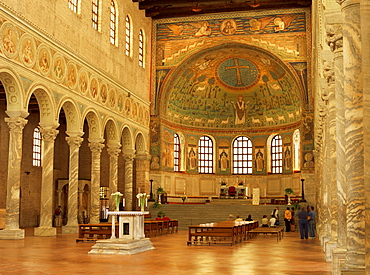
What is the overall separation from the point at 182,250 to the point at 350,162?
28.1 feet

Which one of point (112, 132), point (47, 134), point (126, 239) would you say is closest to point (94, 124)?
point (112, 132)

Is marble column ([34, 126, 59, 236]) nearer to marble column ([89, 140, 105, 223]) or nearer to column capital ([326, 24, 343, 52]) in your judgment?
marble column ([89, 140, 105, 223])

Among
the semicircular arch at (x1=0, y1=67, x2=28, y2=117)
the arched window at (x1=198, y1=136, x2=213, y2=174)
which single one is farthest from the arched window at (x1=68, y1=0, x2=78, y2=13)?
the arched window at (x1=198, y1=136, x2=213, y2=174)

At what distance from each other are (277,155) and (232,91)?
599cm

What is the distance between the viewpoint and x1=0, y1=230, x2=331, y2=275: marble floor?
10609mm

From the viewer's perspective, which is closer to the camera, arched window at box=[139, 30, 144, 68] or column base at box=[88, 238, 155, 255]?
column base at box=[88, 238, 155, 255]

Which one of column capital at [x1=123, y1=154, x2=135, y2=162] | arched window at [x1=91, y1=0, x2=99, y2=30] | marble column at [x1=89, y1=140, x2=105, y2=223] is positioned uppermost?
arched window at [x1=91, y1=0, x2=99, y2=30]

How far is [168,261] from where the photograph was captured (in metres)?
12.4

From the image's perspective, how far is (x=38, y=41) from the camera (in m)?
20.9

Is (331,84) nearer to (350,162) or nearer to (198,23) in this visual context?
(350,162)

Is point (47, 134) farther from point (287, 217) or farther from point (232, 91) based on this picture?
point (232, 91)

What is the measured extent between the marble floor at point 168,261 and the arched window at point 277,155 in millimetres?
22646

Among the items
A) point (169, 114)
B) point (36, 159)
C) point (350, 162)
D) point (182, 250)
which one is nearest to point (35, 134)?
point (36, 159)

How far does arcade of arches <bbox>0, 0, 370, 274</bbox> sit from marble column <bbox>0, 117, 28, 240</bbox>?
0.05 m
